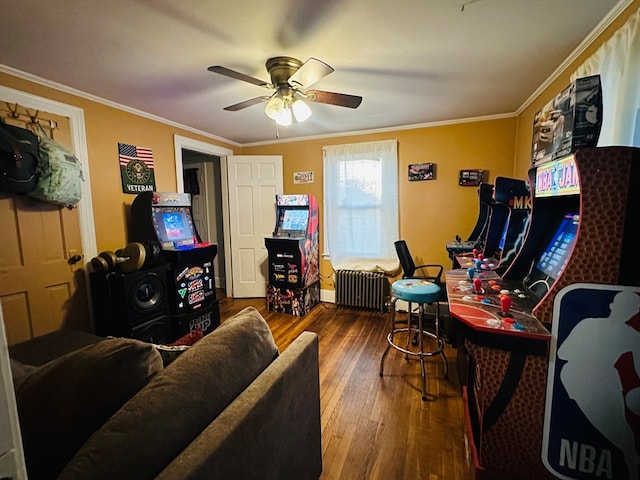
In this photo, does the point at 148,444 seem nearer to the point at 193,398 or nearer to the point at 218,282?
the point at 193,398

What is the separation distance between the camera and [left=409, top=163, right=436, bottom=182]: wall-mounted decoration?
3.42m

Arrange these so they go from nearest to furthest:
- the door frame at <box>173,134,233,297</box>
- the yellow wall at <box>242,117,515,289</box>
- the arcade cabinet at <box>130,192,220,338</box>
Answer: the arcade cabinet at <box>130,192,220,338</box>
the yellow wall at <box>242,117,515,289</box>
the door frame at <box>173,134,233,297</box>

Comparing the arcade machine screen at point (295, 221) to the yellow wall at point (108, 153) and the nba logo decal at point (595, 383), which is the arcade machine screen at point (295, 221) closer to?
the yellow wall at point (108, 153)

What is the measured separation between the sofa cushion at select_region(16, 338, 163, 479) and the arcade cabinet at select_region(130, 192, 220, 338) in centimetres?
191

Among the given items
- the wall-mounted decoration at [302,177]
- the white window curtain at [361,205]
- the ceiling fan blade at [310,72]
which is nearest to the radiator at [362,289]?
the white window curtain at [361,205]

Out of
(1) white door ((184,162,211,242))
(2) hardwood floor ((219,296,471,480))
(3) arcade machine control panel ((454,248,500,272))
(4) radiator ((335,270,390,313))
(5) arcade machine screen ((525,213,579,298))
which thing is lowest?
(2) hardwood floor ((219,296,471,480))

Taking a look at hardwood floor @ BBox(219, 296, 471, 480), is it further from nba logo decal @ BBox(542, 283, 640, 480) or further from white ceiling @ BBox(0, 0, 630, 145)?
white ceiling @ BBox(0, 0, 630, 145)

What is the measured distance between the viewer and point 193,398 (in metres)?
0.81

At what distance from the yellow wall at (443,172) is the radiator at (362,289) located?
22.4 inches

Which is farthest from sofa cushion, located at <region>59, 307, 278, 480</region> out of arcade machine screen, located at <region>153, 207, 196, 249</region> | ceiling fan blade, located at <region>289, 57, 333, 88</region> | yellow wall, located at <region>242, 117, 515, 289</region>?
yellow wall, located at <region>242, 117, 515, 289</region>

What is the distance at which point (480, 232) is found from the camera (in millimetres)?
2920

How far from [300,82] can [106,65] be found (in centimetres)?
132

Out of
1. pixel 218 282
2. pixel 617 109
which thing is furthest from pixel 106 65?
pixel 218 282

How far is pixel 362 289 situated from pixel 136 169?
2.81m
